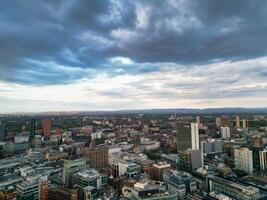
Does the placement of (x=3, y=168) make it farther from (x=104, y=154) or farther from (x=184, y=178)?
(x=184, y=178)

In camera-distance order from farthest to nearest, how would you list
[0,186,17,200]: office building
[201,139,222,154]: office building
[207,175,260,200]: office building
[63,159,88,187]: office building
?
[201,139,222,154]: office building, [63,159,88,187]: office building, [207,175,260,200]: office building, [0,186,17,200]: office building

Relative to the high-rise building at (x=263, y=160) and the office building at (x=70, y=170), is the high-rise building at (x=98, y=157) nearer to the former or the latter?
the office building at (x=70, y=170)

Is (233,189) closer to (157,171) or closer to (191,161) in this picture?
(157,171)

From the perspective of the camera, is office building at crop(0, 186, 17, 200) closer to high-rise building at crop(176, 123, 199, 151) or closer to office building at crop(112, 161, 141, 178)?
office building at crop(112, 161, 141, 178)

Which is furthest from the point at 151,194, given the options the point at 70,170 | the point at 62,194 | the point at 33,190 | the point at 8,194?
the point at 70,170

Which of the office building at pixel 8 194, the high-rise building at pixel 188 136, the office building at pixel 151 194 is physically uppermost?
the high-rise building at pixel 188 136

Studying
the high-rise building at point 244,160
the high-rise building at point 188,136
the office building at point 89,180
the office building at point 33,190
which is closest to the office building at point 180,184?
the office building at point 89,180

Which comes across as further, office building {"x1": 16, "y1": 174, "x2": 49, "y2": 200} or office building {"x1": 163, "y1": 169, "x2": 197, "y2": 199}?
office building {"x1": 163, "y1": 169, "x2": 197, "y2": 199}

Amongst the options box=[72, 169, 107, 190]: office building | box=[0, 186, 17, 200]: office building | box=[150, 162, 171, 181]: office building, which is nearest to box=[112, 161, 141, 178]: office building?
box=[150, 162, 171, 181]: office building
